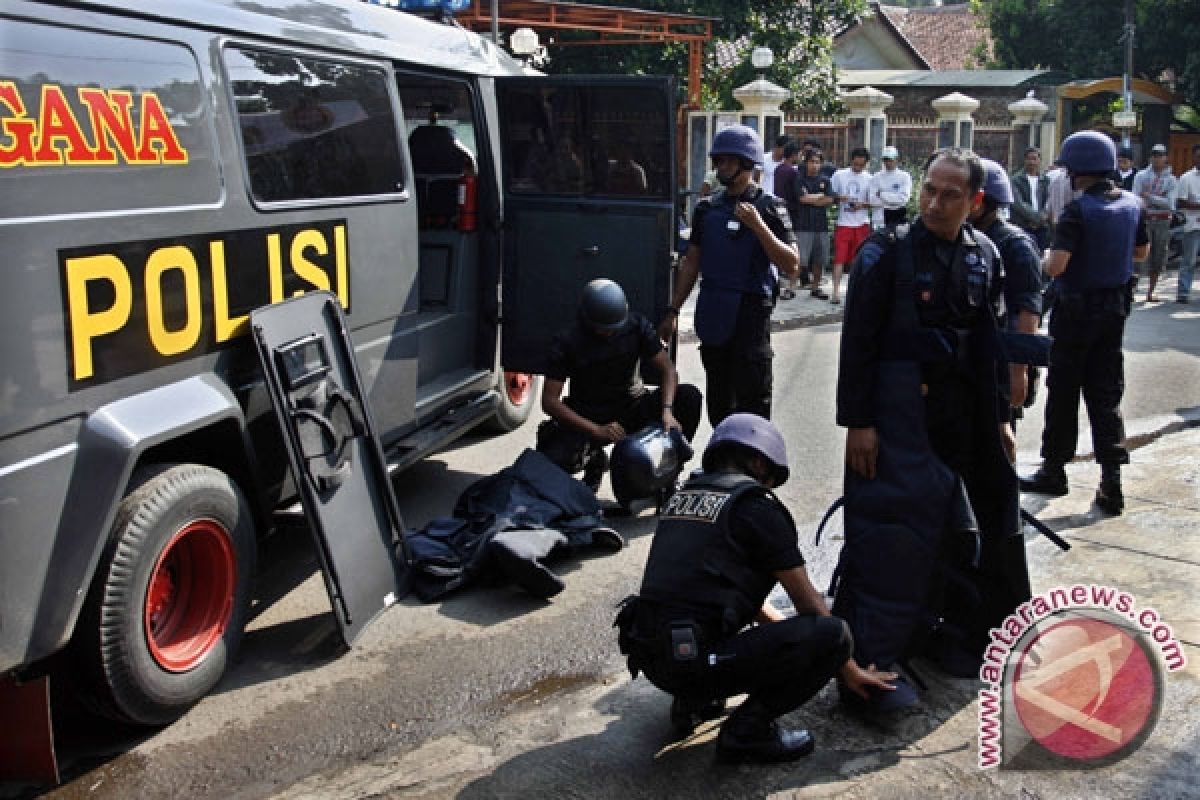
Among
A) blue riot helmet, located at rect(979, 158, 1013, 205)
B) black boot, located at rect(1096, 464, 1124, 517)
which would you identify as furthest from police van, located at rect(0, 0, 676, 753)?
black boot, located at rect(1096, 464, 1124, 517)

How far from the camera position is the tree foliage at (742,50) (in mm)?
18078

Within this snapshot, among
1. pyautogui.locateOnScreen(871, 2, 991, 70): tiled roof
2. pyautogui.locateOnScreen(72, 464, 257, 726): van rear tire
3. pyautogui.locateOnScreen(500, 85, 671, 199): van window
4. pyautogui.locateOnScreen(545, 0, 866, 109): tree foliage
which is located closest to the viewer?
pyautogui.locateOnScreen(72, 464, 257, 726): van rear tire

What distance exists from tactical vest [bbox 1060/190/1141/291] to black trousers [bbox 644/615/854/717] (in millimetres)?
3160

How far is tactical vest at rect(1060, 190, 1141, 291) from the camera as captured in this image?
227 inches

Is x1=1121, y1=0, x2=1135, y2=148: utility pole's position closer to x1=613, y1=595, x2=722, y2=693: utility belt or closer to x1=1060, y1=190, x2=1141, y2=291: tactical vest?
x1=1060, y1=190, x2=1141, y2=291: tactical vest

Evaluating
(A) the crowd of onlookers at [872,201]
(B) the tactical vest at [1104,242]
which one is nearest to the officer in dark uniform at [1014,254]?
(B) the tactical vest at [1104,242]

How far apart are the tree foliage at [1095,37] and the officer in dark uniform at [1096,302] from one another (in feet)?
61.1

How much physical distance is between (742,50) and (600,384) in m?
15.3

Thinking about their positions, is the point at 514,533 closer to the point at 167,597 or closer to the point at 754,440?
the point at 167,597

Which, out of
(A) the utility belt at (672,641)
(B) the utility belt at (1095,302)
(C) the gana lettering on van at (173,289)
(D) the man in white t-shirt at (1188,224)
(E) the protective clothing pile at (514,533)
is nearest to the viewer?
(A) the utility belt at (672,641)

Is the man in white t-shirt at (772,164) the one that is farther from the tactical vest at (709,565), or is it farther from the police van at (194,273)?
the tactical vest at (709,565)

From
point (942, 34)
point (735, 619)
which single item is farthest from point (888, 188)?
point (942, 34)

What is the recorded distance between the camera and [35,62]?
11.1 ft

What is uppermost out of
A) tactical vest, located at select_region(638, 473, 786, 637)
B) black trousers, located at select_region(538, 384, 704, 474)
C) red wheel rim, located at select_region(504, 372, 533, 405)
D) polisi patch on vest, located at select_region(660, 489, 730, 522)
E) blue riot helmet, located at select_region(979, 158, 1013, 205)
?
blue riot helmet, located at select_region(979, 158, 1013, 205)
